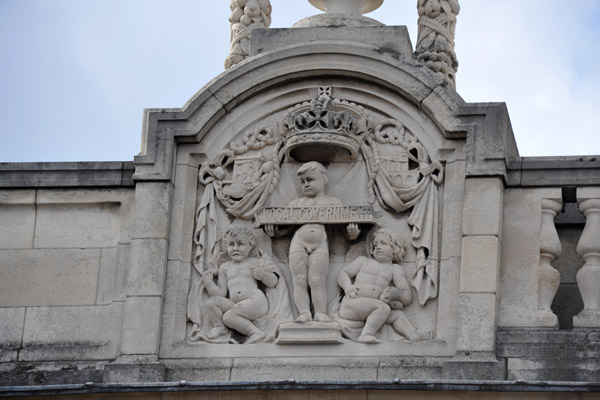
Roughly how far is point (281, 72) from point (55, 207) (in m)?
2.84

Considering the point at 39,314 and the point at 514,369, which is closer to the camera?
the point at 514,369

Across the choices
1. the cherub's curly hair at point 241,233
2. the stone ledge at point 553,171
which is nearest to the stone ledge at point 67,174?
the cherub's curly hair at point 241,233

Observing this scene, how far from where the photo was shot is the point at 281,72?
74.5ft

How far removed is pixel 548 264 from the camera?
2169 cm

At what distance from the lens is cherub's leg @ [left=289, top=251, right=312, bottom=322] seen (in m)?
21.8

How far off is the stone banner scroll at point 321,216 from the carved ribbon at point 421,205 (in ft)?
0.97

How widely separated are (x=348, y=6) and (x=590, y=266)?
4.37m

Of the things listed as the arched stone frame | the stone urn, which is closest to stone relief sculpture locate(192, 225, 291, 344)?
the arched stone frame

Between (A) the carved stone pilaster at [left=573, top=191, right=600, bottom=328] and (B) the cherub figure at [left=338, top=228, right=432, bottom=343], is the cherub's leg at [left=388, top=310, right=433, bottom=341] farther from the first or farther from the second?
(A) the carved stone pilaster at [left=573, top=191, right=600, bottom=328]

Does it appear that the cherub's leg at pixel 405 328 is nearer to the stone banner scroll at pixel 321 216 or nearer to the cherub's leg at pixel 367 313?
the cherub's leg at pixel 367 313

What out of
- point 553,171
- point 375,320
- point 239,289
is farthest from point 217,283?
point 553,171

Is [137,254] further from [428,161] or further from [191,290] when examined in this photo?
[428,161]

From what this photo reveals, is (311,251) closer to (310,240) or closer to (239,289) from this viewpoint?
(310,240)

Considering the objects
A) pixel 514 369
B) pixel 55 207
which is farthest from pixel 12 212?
pixel 514 369
